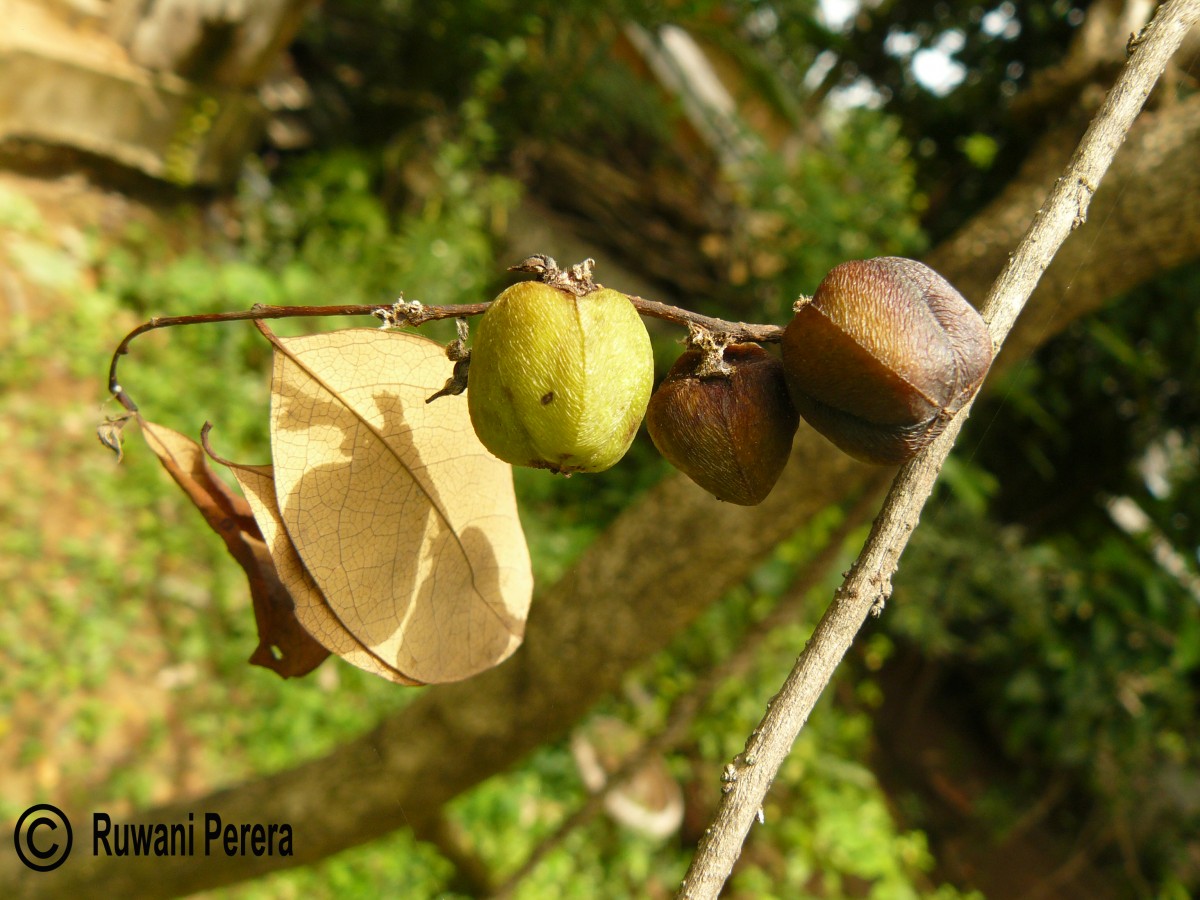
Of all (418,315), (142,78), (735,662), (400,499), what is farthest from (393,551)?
(142,78)

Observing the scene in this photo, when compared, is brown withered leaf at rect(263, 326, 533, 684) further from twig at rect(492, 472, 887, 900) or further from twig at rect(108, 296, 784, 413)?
twig at rect(492, 472, 887, 900)

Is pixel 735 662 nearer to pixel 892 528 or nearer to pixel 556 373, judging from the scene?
pixel 892 528

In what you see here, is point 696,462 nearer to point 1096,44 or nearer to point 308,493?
point 308,493

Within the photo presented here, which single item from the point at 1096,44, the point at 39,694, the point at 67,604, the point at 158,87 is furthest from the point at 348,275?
the point at 1096,44

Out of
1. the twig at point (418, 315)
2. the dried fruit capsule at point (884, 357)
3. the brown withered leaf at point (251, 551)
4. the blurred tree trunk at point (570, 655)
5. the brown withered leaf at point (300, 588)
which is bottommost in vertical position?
the blurred tree trunk at point (570, 655)

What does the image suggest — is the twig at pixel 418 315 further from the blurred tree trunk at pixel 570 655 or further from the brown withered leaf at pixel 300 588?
the blurred tree trunk at pixel 570 655

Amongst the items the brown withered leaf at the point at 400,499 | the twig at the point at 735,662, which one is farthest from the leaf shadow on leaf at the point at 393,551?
the twig at the point at 735,662

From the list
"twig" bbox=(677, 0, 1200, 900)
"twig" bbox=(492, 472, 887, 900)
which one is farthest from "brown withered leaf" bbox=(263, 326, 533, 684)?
"twig" bbox=(492, 472, 887, 900)
